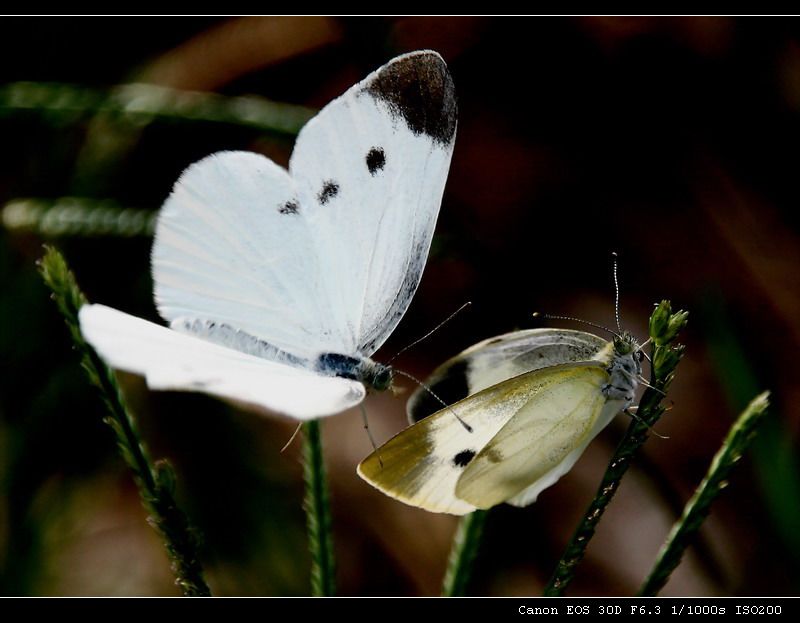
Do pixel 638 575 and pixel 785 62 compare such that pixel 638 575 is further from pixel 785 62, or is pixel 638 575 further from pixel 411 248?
pixel 785 62

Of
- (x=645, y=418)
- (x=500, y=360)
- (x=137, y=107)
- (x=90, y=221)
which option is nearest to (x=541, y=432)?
(x=500, y=360)

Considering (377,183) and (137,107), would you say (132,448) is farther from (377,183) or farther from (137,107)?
(137,107)

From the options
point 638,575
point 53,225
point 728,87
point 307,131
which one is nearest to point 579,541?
point 307,131

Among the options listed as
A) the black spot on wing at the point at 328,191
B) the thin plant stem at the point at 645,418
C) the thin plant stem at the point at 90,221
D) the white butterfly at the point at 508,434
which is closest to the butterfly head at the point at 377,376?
the white butterfly at the point at 508,434

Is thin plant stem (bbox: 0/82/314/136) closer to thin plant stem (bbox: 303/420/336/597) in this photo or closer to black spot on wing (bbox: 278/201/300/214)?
black spot on wing (bbox: 278/201/300/214)

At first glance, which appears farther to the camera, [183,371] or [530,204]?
[530,204]

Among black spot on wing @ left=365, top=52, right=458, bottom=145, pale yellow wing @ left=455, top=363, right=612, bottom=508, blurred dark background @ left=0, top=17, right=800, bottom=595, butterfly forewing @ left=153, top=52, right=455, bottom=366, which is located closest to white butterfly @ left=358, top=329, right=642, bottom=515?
pale yellow wing @ left=455, top=363, right=612, bottom=508
